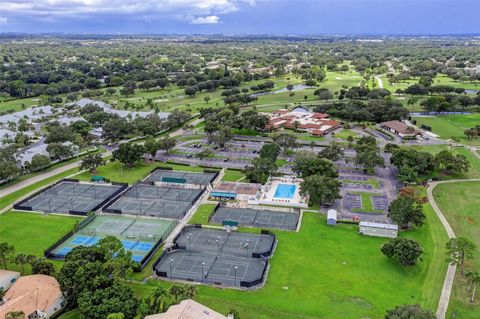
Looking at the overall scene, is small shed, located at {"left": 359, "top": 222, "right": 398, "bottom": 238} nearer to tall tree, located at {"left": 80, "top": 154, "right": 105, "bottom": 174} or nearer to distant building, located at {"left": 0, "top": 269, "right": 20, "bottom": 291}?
distant building, located at {"left": 0, "top": 269, "right": 20, "bottom": 291}

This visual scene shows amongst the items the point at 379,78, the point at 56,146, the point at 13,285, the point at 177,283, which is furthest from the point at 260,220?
the point at 379,78

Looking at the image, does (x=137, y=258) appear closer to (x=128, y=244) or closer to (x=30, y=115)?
(x=128, y=244)

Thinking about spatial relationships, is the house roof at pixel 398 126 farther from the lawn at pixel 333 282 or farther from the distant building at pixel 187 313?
the distant building at pixel 187 313

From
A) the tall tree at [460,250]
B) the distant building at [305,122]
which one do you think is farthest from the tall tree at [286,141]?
the tall tree at [460,250]

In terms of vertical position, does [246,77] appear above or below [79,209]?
above

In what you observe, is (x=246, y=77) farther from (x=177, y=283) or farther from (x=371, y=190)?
(x=177, y=283)

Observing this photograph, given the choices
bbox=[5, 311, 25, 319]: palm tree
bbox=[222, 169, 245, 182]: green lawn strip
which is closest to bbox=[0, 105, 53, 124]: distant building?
bbox=[222, 169, 245, 182]: green lawn strip

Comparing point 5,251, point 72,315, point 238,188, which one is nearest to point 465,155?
point 238,188
